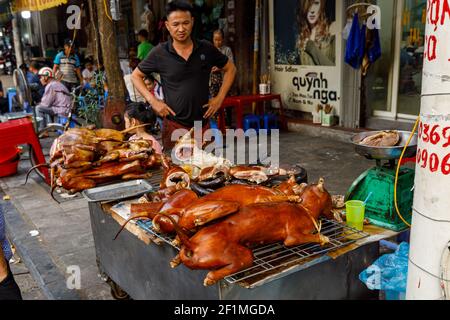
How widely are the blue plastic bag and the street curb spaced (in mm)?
2496

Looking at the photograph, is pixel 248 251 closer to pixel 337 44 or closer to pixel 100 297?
pixel 100 297

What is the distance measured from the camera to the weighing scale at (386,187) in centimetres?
257

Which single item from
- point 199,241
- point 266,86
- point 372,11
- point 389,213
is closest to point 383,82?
point 372,11

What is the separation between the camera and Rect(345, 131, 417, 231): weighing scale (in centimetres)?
257

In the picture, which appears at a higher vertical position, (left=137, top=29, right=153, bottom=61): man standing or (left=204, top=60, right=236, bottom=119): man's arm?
(left=137, top=29, right=153, bottom=61): man standing

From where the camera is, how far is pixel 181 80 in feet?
13.8

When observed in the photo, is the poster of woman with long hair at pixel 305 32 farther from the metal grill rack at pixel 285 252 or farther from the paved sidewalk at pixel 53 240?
the metal grill rack at pixel 285 252

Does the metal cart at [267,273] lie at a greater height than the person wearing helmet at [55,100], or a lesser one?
lesser

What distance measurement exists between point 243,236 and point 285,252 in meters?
0.25

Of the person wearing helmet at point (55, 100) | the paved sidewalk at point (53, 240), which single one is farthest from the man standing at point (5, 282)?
the person wearing helmet at point (55, 100)

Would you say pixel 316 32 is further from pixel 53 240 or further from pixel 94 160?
pixel 94 160

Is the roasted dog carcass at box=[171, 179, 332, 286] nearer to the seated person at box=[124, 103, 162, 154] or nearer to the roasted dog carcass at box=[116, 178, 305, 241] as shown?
the roasted dog carcass at box=[116, 178, 305, 241]

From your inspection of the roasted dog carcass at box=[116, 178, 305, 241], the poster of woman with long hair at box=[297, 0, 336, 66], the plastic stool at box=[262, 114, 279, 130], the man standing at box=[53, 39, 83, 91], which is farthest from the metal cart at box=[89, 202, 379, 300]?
the man standing at box=[53, 39, 83, 91]

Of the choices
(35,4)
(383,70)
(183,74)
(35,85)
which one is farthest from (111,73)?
(383,70)
